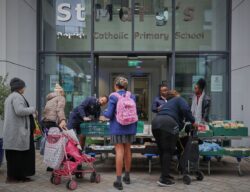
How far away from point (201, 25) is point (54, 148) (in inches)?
251

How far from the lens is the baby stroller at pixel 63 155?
725 cm

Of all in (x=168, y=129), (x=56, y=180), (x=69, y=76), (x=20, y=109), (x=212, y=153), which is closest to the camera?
(x=168, y=129)

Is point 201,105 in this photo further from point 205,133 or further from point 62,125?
point 62,125

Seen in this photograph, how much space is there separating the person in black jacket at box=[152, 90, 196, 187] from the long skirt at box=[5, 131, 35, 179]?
2184 mm

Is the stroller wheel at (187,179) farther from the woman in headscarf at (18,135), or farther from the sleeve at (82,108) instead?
the woman in headscarf at (18,135)

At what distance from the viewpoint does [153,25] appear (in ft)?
39.7

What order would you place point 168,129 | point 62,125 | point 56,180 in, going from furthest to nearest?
1. point 62,125
2. point 56,180
3. point 168,129

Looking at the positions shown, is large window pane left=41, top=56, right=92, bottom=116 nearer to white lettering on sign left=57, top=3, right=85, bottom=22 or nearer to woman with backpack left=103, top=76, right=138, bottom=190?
white lettering on sign left=57, top=3, right=85, bottom=22

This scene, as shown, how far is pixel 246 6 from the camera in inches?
425

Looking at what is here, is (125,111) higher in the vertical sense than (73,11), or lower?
lower

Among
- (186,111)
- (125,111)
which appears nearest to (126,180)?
(125,111)

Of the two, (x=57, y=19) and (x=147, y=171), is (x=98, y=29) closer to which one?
(x=57, y=19)

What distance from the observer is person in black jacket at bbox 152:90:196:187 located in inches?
283

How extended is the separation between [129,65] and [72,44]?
307cm
